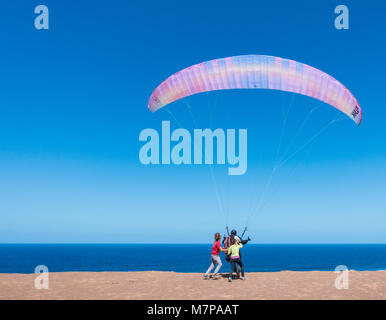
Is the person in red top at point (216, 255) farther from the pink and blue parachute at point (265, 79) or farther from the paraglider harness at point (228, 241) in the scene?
the pink and blue parachute at point (265, 79)

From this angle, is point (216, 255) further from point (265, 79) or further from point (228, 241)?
point (265, 79)

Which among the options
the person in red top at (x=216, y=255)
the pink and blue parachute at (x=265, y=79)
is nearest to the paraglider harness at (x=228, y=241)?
the person in red top at (x=216, y=255)

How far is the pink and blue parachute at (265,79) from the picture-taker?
41.5 ft

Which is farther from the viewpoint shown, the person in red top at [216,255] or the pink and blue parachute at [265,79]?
the pink and blue parachute at [265,79]

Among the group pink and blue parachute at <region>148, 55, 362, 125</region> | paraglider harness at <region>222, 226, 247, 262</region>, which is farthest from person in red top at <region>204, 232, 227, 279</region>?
pink and blue parachute at <region>148, 55, 362, 125</region>

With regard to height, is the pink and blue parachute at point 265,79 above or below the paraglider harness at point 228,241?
above

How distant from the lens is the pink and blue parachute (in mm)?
12648

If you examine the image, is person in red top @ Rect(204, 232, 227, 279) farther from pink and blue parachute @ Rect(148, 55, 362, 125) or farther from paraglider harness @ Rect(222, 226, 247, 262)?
pink and blue parachute @ Rect(148, 55, 362, 125)

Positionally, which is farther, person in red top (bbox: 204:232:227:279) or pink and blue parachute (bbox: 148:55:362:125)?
pink and blue parachute (bbox: 148:55:362:125)

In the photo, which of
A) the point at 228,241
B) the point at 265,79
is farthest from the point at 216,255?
the point at 265,79
